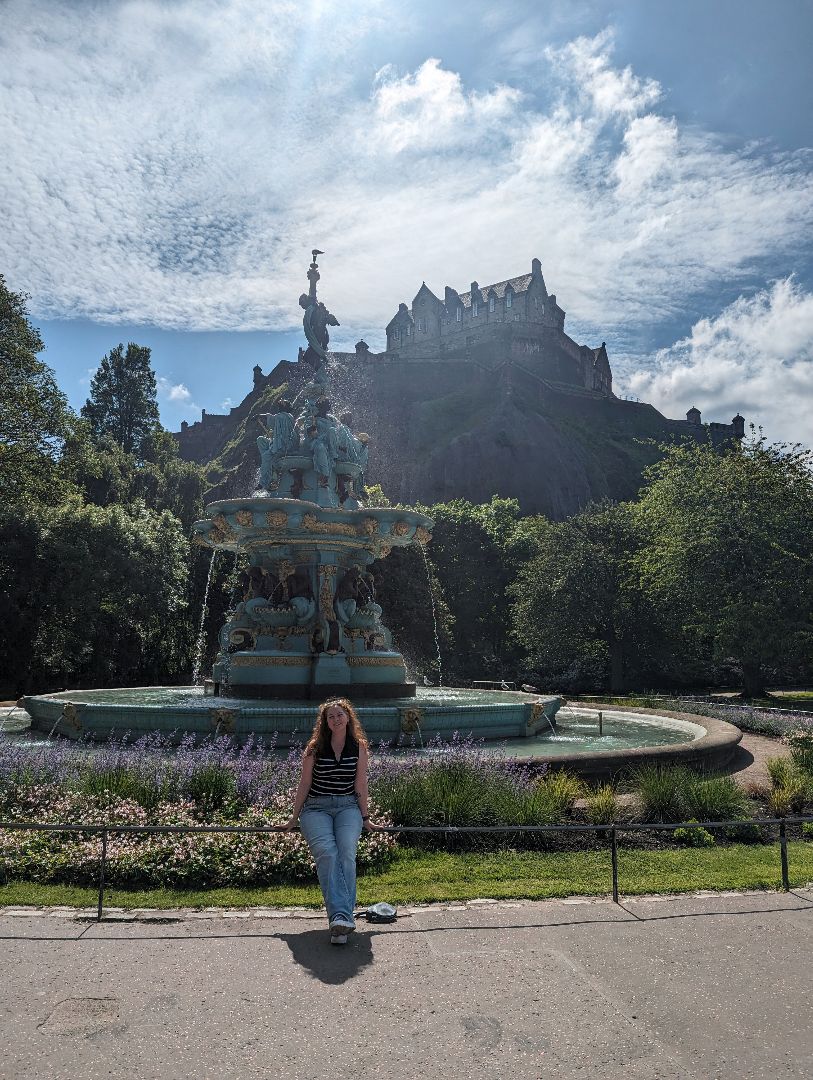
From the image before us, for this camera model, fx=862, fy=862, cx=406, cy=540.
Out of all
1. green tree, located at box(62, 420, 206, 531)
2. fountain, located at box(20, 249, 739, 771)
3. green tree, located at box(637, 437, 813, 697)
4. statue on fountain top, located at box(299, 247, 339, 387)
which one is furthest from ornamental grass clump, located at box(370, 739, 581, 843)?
green tree, located at box(62, 420, 206, 531)

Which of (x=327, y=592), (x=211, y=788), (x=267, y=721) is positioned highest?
(x=327, y=592)

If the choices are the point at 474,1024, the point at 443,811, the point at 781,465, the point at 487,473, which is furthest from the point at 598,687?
the point at 487,473

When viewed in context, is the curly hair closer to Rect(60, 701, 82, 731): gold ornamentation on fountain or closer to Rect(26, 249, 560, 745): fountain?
Rect(26, 249, 560, 745): fountain

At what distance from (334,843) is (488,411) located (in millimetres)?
99741

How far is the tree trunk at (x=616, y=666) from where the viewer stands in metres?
42.8

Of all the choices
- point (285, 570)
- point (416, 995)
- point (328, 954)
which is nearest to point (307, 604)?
point (285, 570)

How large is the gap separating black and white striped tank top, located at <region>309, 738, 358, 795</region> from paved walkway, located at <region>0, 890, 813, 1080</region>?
939 mm

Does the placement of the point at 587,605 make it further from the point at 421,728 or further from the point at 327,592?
the point at 421,728

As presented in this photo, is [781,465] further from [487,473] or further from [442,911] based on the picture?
[487,473]

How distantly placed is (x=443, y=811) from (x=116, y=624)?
1196 inches

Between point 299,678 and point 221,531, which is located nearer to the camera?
point 299,678

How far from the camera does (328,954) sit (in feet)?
18.2

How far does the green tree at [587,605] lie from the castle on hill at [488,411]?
44.1 m

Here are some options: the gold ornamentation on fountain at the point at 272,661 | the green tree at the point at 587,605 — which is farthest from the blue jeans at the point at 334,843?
the green tree at the point at 587,605
